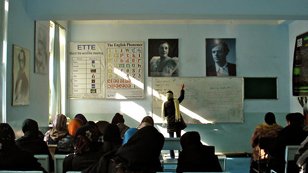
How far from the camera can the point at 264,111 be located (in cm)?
917

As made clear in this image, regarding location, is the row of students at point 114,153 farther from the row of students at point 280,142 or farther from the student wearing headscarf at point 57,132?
the row of students at point 280,142

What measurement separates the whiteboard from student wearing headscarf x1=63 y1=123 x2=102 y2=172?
19.7ft

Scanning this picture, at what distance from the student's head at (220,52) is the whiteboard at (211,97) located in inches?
16.9

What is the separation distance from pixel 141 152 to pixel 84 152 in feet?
2.94

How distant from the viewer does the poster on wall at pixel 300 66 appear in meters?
8.10

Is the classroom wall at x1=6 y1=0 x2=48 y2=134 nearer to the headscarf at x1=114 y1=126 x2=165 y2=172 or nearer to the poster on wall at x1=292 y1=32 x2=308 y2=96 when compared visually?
Result: the headscarf at x1=114 y1=126 x2=165 y2=172

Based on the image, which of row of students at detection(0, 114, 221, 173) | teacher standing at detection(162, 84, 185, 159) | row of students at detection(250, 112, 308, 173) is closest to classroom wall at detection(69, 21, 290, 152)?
teacher standing at detection(162, 84, 185, 159)

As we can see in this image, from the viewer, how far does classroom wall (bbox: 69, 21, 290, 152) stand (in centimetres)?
914

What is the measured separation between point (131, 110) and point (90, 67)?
4.61 ft

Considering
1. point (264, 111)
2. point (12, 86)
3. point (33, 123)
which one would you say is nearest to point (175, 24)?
point (264, 111)

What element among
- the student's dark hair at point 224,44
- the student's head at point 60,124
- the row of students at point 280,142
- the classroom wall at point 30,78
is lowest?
the row of students at point 280,142

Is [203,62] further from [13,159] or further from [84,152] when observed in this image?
[13,159]

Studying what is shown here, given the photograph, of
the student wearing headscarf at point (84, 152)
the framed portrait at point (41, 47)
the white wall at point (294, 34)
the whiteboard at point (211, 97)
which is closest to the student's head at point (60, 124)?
Answer: the framed portrait at point (41, 47)

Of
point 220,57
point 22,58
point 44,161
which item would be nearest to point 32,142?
point 44,161
